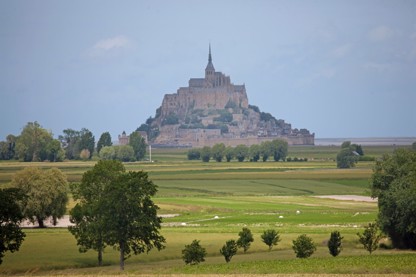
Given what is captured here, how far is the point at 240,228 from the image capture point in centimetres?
6806

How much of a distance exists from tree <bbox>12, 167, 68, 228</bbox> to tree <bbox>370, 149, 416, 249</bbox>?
926 inches

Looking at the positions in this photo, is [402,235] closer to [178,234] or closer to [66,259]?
[178,234]

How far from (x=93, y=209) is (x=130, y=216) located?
→ 2817 mm

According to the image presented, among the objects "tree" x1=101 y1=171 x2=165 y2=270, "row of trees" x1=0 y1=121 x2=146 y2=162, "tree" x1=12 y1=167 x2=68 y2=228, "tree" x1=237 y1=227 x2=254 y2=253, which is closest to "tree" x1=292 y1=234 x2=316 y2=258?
"tree" x1=237 y1=227 x2=254 y2=253

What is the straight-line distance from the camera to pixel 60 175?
250 ft

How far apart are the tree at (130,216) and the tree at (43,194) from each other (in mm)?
21808

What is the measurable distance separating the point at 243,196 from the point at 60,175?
109 ft

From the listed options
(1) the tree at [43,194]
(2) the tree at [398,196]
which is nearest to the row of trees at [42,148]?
Result: (1) the tree at [43,194]

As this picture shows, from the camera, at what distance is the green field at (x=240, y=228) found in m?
45.3

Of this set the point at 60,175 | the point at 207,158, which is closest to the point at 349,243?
the point at 60,175

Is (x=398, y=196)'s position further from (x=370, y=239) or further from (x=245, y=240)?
(x=245, y=240)

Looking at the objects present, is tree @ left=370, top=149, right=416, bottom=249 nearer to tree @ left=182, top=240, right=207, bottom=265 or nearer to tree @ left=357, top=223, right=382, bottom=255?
tree @ left=357, top=223, right=382, bottom=255

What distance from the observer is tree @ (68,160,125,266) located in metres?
51.1

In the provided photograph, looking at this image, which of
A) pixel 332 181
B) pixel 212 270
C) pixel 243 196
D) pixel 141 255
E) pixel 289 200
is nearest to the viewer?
pixel 212 270
